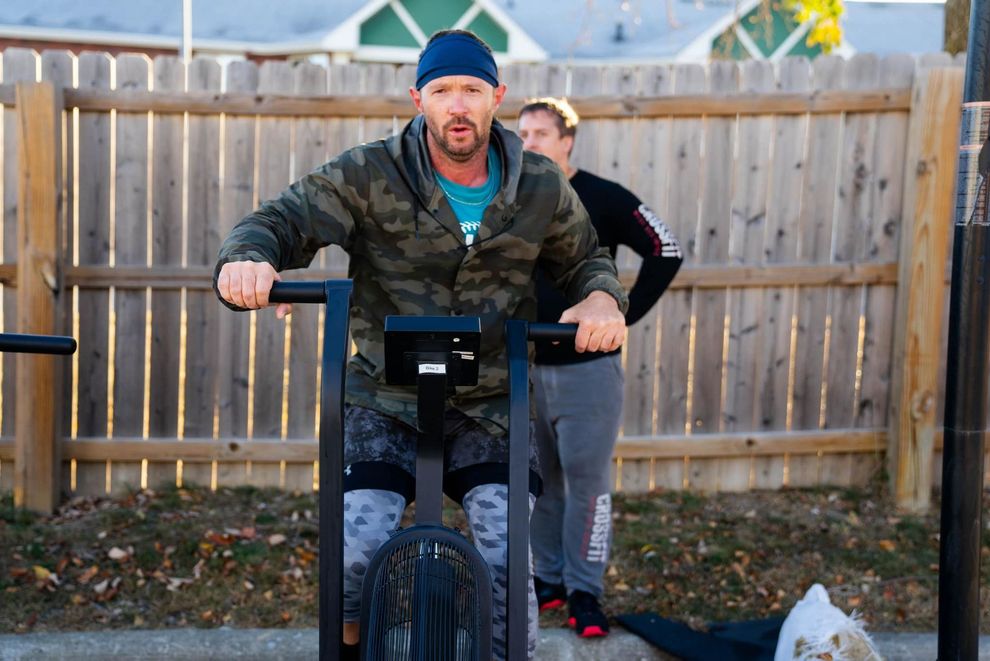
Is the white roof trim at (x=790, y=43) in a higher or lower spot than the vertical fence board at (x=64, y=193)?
higher

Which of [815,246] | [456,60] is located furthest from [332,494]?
[815,246]

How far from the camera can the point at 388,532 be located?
265cm

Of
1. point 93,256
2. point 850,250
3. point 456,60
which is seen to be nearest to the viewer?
point 456,60

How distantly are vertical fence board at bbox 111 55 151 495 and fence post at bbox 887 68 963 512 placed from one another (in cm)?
410

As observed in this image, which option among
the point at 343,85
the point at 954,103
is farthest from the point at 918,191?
the point at 343,85

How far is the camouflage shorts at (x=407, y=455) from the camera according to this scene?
2.76 metres

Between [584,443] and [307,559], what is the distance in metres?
1.65

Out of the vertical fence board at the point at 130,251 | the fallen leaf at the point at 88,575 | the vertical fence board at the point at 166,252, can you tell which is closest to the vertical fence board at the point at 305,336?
the vertical fence board at the point at 166,252

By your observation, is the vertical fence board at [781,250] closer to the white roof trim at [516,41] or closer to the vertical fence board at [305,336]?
the vertical fence board at [305,336]

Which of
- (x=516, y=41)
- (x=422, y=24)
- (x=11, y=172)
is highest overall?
(x=422, y=24)

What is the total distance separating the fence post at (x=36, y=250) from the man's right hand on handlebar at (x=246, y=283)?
348cm

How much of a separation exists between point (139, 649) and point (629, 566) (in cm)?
232

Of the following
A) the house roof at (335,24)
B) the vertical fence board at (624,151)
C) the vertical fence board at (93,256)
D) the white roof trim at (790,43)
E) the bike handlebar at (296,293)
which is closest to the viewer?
the bike handlebar at (296,293)

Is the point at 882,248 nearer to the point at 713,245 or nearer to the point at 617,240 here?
the point at 713,245
